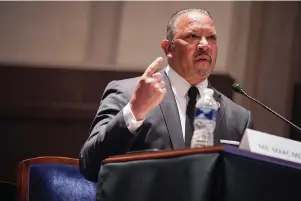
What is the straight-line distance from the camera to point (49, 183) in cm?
206

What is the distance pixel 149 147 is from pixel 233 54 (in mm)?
1545

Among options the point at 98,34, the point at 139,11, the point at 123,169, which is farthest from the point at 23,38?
the point at 123,169

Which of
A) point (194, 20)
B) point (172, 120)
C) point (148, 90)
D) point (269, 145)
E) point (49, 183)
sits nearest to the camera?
point (269, 145)

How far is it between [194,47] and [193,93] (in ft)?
0.52

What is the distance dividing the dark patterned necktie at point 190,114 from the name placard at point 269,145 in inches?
15.0

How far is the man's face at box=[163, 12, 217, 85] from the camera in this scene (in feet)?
5.74

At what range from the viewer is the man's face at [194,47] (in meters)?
1.75

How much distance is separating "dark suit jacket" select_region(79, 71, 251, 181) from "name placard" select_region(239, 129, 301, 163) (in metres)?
0.34

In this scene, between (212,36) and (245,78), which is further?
(245,78)

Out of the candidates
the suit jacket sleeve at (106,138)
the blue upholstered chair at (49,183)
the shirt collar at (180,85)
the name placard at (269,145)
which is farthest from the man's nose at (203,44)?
the blue upholstered chair at (49,183)

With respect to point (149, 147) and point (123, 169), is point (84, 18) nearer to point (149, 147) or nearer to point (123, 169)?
point (149, 147)

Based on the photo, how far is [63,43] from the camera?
9.84 ft

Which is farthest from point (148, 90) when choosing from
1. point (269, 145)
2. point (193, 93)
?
point (193, 93)

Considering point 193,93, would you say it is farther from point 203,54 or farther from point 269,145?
point 269,145
